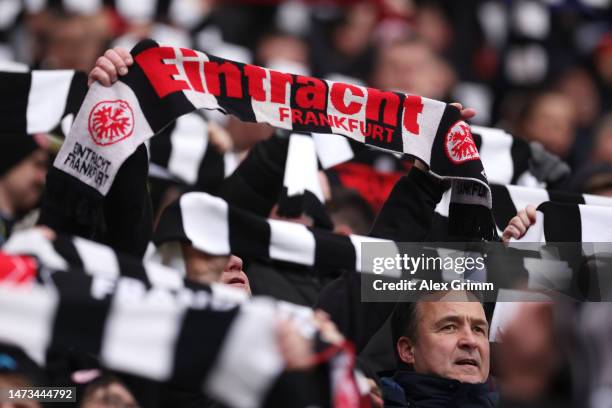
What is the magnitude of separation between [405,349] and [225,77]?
88cm

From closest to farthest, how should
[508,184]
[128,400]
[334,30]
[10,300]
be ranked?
[10,300], [128,400], [508,184], [334,30]

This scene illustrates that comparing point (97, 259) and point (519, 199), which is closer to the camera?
point (97, 259)

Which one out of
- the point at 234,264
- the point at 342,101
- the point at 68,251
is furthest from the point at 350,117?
the point at 68,251

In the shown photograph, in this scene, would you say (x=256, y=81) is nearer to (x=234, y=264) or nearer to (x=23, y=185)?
(x=234, y=264)

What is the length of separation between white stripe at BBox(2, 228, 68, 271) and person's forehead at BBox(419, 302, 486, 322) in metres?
1.27

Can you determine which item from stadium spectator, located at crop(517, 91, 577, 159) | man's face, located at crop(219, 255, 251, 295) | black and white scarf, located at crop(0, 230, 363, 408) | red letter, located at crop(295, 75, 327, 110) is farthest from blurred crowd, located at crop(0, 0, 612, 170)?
black and white scarf, located at crop(0, 230, 363, 408)

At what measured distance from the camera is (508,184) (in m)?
4.77

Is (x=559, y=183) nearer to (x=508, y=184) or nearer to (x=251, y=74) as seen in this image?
(x=508, y=184)

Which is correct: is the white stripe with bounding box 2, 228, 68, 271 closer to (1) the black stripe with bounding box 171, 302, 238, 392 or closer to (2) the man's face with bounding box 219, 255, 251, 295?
(1) the black stripe with bounding box 171, 302, 238, 392

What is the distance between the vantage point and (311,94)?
3.83 meters

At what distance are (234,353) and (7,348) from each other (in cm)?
52

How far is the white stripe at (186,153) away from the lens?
502cm

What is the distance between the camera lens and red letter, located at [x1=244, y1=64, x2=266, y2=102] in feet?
12.4

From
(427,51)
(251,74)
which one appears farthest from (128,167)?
(427,51)
